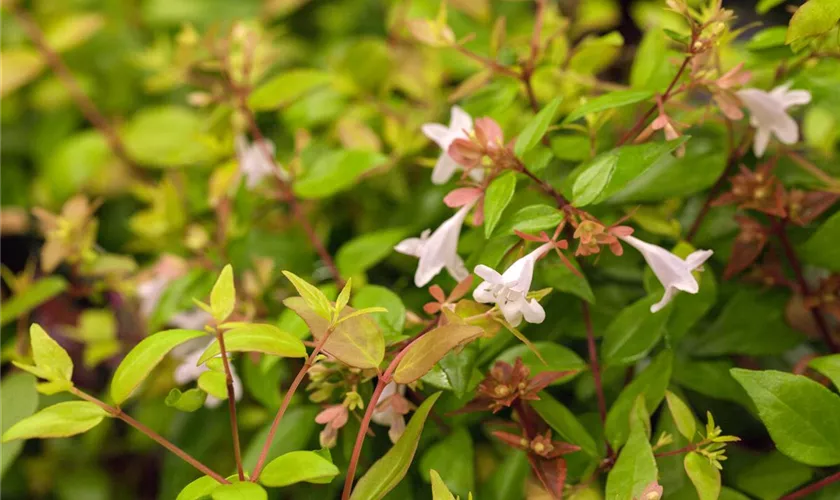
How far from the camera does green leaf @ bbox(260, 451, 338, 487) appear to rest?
0.45 m

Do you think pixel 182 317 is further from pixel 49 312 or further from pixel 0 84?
pixel 0 84

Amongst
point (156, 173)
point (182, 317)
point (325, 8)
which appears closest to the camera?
point (182, 317)

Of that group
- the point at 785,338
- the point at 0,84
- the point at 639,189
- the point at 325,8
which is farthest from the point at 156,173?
the point at 785,338

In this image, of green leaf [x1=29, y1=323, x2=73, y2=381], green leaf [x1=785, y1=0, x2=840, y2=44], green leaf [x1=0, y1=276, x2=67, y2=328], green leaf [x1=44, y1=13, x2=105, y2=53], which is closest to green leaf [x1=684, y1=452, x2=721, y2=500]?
green leaf [x1=785, y1=0, x2=840, y2=44]

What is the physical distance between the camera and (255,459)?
632 mm

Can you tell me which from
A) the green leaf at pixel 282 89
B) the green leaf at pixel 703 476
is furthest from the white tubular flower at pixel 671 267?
the green leaf at pixel 282 89

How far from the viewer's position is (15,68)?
1078 mm

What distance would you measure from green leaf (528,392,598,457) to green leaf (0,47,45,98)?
3.08 ft

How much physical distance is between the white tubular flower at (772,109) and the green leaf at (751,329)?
136 mm

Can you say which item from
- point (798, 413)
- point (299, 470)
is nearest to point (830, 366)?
point (798, 413)

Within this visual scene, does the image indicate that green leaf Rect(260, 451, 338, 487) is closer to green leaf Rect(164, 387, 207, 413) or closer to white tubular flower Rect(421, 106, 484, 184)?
green leaf Rect(164, 387, 207, 413)

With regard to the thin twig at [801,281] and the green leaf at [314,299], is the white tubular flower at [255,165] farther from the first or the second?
the thin twig at [801,281]

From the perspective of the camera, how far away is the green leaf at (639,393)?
1.77 feet

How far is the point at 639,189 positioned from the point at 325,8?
1.00 metres
